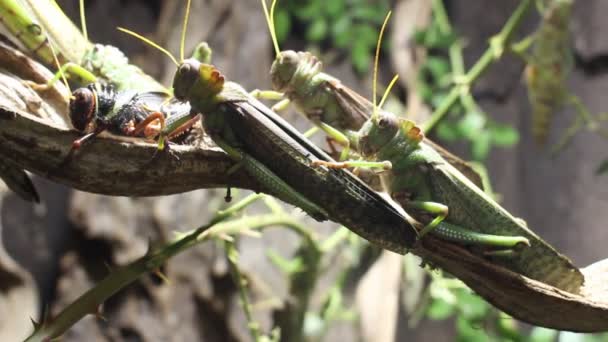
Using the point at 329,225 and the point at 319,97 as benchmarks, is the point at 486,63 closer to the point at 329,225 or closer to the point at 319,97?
the point at 319,97

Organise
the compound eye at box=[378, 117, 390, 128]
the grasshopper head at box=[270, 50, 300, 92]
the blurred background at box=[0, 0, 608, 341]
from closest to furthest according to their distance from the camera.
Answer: the compound eye at box=[378, 117, 390, 128] → the grasshopper head at box=[270, 50, 300, 92] → the blurred background at box=[0, 0, 608, 341]

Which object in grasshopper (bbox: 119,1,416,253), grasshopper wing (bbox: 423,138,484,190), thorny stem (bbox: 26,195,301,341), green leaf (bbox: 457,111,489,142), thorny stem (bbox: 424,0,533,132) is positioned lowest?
thorny stem (bbox: 26,195,301,341)

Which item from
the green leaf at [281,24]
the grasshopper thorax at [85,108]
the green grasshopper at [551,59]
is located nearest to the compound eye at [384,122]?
Result: the grasshopper thorax at [85,108]

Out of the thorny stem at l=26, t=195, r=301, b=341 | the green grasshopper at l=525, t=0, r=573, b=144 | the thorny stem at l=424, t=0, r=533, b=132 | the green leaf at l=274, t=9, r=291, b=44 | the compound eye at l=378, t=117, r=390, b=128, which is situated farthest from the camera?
the green leaf at l=274, t=9, r=291, b=44

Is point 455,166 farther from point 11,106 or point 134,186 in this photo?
point 11,106

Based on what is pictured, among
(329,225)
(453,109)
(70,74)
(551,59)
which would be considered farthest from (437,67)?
(70,74)

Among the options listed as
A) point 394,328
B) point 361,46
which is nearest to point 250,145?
point 394,328

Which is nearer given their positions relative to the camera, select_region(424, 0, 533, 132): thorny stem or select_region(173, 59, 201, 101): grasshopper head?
select_region(173, 59, 201, 101): grasshopper head

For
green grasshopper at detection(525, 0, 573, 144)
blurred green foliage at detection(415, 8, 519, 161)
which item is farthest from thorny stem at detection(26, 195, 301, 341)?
green grasshopper at detection(525, 0, 573, 144)

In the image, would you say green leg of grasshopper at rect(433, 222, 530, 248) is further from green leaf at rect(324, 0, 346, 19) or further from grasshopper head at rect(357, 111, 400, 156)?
green leaf at rect(324, 0, 346, 19)
